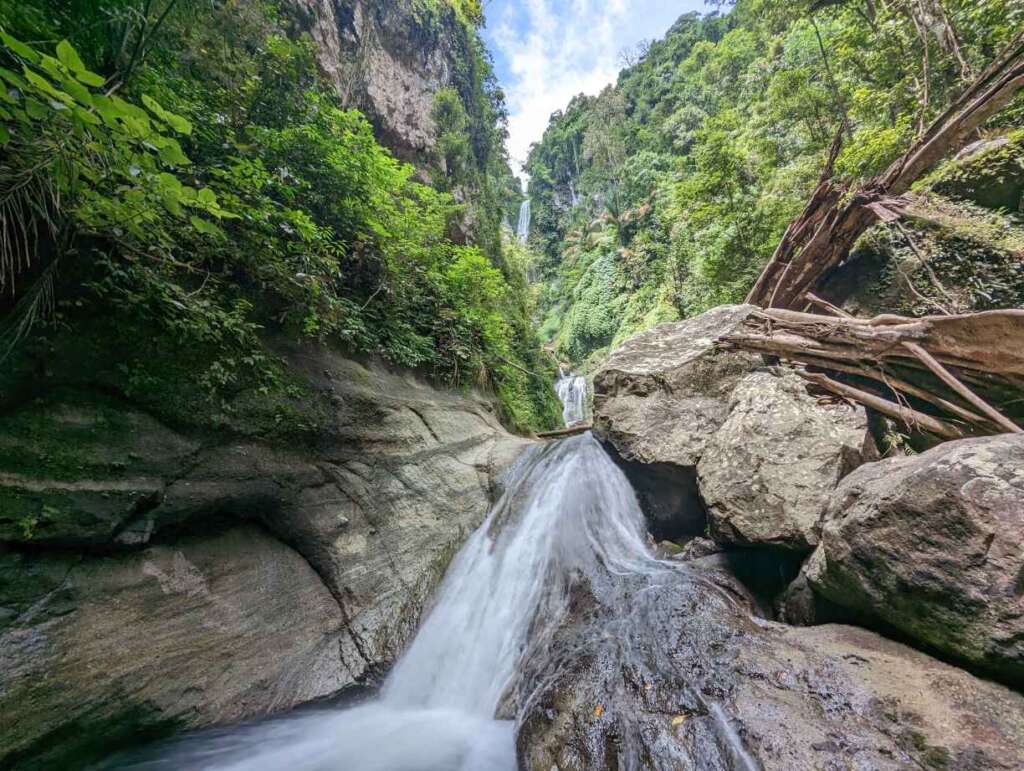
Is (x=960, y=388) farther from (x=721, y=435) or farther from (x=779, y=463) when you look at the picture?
(x=721, y=435)

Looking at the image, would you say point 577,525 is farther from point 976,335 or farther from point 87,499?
point 87,499

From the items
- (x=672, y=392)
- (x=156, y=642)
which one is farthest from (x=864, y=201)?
(x=156, y=642)

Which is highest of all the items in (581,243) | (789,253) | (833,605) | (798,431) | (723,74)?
(723,74)

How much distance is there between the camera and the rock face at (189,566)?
2.45 m

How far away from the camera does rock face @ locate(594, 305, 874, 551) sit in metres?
3.68

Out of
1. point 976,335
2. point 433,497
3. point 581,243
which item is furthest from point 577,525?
point 581,243

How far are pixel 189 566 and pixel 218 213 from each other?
9.24ft

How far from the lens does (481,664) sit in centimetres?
379

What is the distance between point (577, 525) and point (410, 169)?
6.31 meters

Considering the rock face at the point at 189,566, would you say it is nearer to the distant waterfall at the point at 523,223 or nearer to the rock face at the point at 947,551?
the rock face at the point at 947,551

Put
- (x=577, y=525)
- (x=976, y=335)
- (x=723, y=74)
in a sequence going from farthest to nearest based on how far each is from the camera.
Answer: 1. (x=723, y=74)
2. (x=577, y=525)
3. (x=976, y=335)

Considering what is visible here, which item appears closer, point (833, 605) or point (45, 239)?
point (45, 239)

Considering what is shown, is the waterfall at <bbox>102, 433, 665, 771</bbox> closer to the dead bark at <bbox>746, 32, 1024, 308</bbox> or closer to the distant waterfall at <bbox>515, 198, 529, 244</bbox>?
the dead bark at <bbox>746, 32, 1024, 308</bbox>

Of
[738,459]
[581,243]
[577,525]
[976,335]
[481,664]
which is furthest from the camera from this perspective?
[581,243]
